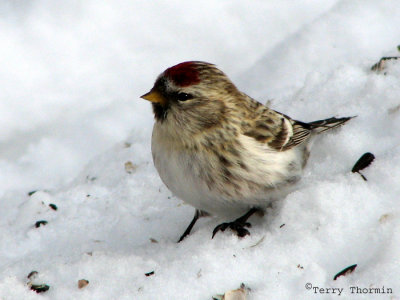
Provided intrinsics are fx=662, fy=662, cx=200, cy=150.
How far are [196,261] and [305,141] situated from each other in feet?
3.01

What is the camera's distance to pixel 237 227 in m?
2.67

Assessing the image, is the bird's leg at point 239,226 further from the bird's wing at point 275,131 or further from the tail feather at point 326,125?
the tail feather at point 326,125

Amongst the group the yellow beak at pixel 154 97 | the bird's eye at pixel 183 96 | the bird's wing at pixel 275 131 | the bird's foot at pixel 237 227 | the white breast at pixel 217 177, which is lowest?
the bird's foot at pixel 237 227

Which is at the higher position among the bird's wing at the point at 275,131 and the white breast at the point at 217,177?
the bird's wing at the point at 275,131

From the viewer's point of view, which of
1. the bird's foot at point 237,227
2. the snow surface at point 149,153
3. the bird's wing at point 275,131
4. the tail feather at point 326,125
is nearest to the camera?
the snow surface at point 149,153

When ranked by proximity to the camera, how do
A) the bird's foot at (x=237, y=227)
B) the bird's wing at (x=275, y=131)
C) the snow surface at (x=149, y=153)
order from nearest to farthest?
the snow surface at (x=149, y=153) → the bird's foot at (x=237, y=227) → the bird's wing at (x=275, y=131)

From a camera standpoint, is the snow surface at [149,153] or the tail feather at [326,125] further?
the tail feather at [326,125]

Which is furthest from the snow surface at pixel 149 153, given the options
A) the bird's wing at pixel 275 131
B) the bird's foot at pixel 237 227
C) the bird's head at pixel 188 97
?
the bird's head at pixel 188 97

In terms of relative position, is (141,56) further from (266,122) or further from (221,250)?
(221,250)

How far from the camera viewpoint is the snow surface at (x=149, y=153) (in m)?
2.40

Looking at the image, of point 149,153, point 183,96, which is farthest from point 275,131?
point 149,153

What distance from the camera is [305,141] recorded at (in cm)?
310

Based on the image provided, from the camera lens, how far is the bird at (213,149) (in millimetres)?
2637

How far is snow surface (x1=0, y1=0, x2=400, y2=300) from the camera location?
2.40m
